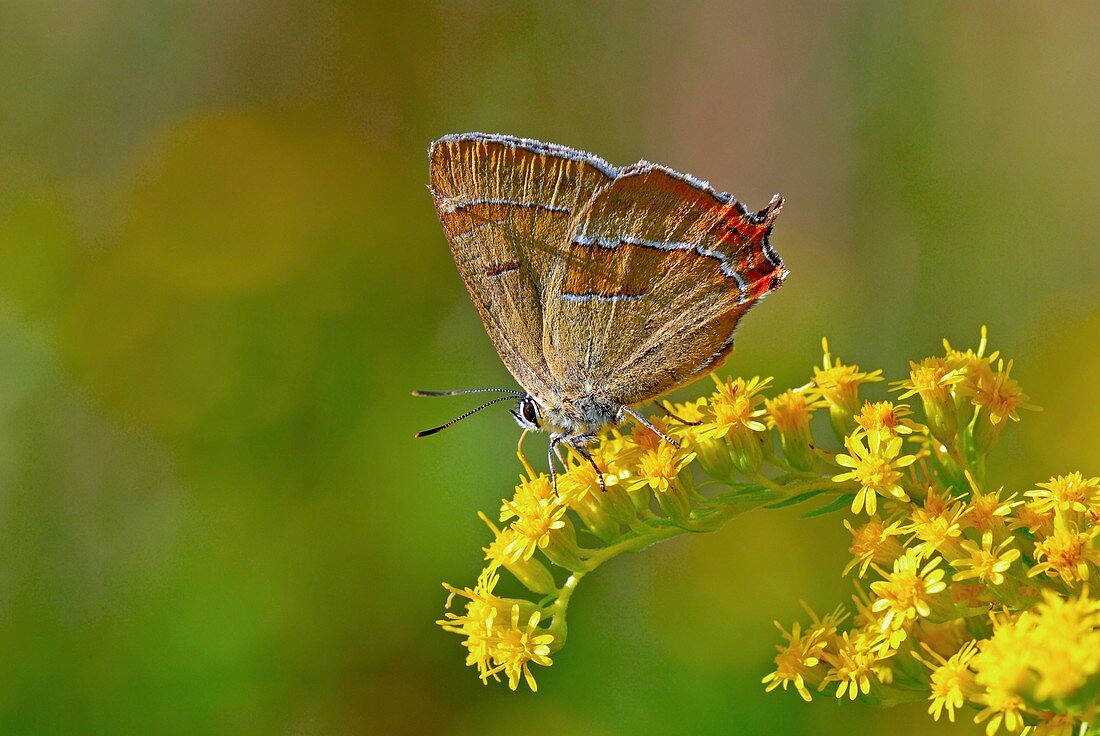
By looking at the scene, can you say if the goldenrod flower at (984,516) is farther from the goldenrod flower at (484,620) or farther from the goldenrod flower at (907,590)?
the goldenrod flower at (484,620)

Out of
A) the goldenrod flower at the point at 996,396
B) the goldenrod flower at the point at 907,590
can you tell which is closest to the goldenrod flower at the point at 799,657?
the goldenrod flower at the point at 907,590

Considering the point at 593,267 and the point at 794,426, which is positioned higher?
the point at 593,267

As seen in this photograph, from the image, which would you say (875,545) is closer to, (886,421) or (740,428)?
(886,421)

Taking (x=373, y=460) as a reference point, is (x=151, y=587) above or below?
below

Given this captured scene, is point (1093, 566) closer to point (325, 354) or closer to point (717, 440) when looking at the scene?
point (717, 440)

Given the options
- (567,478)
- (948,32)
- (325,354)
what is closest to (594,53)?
(948,32)

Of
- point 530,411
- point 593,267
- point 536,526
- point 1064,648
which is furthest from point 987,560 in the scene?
point 530,411
